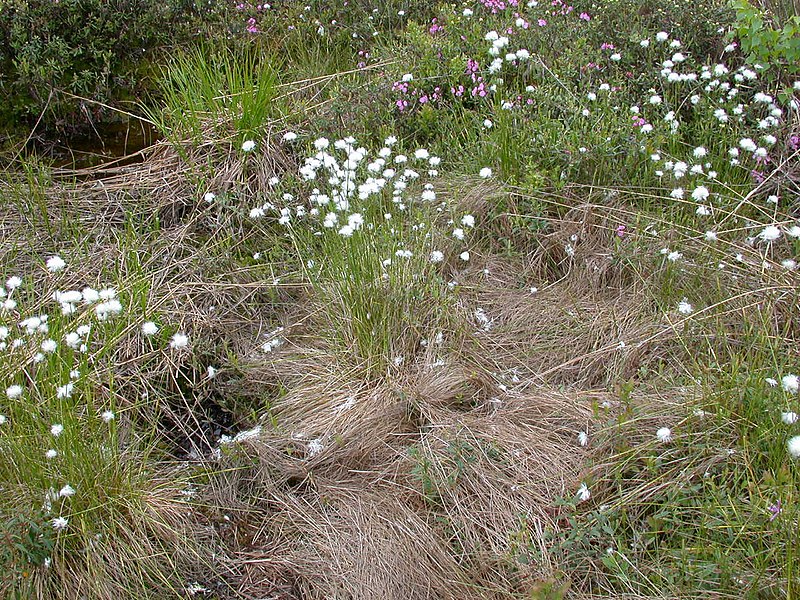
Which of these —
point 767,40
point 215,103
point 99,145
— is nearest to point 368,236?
point 215,103

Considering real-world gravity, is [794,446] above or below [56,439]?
below

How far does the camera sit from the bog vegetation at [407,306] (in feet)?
7.93

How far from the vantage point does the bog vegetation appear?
2418 millimetres

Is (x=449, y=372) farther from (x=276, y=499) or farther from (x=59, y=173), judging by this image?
(x=59, y=173)

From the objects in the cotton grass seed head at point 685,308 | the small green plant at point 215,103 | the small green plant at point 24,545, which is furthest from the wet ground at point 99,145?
the cotton grass seed head at point 685,308

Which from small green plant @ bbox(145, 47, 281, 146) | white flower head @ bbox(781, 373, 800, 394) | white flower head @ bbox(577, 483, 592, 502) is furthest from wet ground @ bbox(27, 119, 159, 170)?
white flower head @ bbox(781, 373, 800, 394)

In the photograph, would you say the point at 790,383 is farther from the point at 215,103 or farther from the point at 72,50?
the point at 72,50

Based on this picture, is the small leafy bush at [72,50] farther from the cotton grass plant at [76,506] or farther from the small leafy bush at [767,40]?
the small leafy bush at [767,40]

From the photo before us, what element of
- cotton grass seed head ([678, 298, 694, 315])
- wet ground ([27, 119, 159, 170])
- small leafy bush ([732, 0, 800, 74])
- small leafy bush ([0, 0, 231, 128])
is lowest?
cotton grass seed head ([678, 298, 694, 315])

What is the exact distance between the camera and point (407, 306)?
3.23 m

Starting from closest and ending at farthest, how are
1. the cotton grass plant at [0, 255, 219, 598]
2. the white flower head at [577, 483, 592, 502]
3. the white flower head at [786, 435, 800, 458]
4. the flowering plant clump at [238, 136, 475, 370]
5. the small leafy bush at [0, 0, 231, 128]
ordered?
the white flower head at [786, 435, 800, 458], the cotton grass plant at [0, 255, 219, 598], the white flower head at [577, 483, 592, 502], the flowering plant clump at [238, 136, 475, 370], the small leafy bush at [0, 0, 231, 128]

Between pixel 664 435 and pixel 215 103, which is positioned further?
pixel 215 103

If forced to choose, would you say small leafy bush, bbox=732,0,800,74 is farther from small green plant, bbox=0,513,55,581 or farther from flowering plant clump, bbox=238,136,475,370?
small green plant, bbox=0,513,55,581

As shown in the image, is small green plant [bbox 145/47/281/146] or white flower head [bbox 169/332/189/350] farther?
small green plant [bbox 145/47/281/146]
